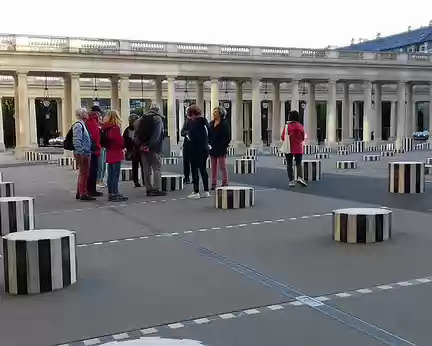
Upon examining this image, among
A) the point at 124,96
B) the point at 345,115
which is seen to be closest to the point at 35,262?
the point at 124,96

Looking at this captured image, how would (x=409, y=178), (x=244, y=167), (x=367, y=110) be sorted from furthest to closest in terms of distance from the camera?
(x=367, y=110), (x=244, y=167), (x=409, y=178)

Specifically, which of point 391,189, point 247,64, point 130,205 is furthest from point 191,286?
point 247,64

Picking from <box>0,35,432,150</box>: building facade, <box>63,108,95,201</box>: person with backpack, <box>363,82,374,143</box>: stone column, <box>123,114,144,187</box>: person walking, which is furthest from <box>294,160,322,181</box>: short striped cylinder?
<box>363,82,374,143</box>: stone column

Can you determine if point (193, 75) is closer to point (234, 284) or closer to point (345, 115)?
point (345, 115)

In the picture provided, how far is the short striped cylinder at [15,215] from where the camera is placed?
9.20 metres

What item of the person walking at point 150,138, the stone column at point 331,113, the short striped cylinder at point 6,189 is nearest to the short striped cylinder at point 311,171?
the person walking at point 150,138

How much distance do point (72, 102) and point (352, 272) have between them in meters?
36.0

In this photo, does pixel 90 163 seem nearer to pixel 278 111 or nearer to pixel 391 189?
pixel 391 189

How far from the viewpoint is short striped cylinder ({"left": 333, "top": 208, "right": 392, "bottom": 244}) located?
25.1 feet

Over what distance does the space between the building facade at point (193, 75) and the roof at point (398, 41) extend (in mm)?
31256

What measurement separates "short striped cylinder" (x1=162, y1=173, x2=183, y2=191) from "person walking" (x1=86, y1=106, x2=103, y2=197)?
174cm

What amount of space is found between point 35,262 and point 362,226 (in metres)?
4.20

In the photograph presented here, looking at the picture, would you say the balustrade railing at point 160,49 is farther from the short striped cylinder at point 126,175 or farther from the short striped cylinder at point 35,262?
the short striped cylinder at point 35,262

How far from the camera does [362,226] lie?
7668mm
